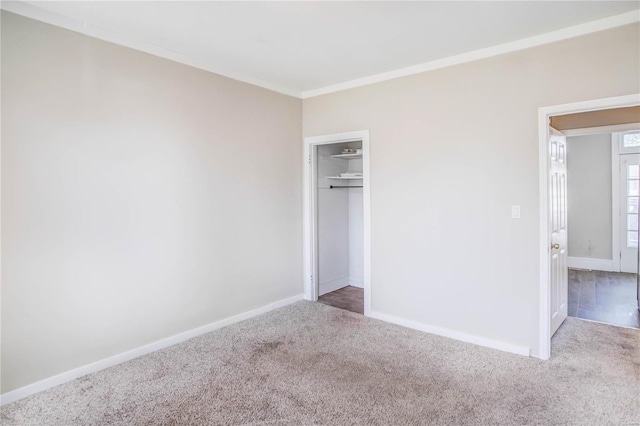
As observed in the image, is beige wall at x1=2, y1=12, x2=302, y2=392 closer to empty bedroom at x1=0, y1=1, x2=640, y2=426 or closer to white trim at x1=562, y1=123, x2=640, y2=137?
empty bedroom at x1=0, y1=1, x2=640, y2=426

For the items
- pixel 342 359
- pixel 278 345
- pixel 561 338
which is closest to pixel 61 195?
pixel 278 345

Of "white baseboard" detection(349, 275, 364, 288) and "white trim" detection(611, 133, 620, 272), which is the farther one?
"white trim" detection(611, 133, 620, 272)

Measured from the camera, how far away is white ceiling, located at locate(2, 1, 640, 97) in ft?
7.95

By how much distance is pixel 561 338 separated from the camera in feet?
10.9

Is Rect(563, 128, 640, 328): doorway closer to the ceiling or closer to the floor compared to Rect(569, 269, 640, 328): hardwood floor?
closer to the ceiling

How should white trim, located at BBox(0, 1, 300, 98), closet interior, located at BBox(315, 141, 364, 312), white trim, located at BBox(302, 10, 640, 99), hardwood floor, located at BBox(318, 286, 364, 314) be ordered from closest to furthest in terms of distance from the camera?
1. white trim, located at BBox(0, 1, 300, 98)
2. white trim, located at BBox(302, 10, 640, 99)
3. hardwood floor, located at BBox(318, 286, 364, 314)
4. closet interior, located at BBox(315, 141, 364, 312)

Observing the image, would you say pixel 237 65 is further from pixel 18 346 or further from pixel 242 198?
pixel 18 346

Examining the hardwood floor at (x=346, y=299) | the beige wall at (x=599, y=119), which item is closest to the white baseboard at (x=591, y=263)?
the beige wall at (x=599, y=119)

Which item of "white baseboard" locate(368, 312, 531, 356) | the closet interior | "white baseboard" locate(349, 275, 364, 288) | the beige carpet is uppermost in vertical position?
the closet interior

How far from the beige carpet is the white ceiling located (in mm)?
2590

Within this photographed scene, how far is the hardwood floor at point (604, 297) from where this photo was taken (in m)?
3.94

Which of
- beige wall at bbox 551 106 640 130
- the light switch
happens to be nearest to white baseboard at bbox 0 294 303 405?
the light switch

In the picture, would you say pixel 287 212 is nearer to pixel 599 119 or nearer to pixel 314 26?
pixel 314 26

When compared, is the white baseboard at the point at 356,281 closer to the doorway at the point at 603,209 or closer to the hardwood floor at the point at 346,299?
the hardwood floor at the point at 346,299
